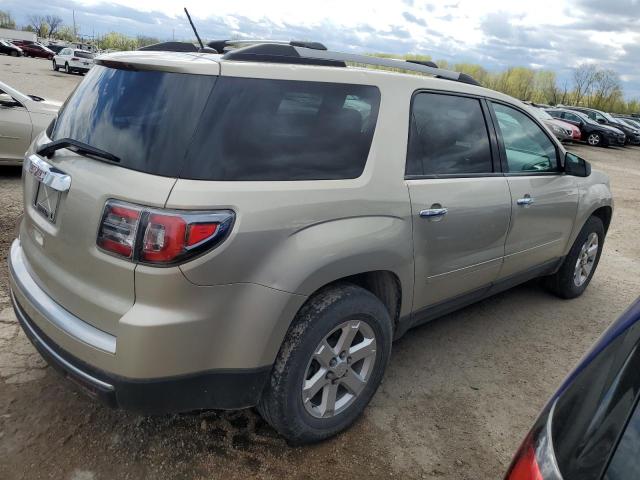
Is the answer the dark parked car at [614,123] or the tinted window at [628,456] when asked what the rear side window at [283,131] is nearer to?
the tinted window at [628,456]

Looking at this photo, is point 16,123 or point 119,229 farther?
point 16,123

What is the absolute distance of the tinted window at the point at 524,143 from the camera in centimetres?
363

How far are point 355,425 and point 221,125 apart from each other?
1.72 metres

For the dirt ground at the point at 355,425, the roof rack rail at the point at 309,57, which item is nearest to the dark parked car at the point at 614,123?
the dirt ground at the point at 355,425

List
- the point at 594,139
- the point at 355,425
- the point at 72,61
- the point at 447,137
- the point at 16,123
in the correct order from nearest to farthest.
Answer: the point at 355,425, the point at 447,137, the point at 16,123, the point at 594,139, the point at 72,61

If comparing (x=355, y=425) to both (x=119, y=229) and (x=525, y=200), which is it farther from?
(x=525, y=200)

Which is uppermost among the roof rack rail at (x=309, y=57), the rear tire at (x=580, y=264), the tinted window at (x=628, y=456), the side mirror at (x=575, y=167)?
the roof rack rail at (x=309, y=57)

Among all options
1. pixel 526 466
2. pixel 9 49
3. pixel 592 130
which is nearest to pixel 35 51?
pixel 9 49

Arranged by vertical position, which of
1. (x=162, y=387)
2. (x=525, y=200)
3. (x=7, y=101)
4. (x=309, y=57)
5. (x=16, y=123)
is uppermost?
(x=309, y=57)

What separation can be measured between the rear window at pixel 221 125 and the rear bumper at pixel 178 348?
1.64 feet

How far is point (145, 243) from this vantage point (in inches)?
76.7

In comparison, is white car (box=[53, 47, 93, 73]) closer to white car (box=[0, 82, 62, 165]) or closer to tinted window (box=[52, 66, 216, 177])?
white car (box=[0, 82, 62, 165])

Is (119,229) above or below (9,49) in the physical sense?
above

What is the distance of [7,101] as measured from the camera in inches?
265
